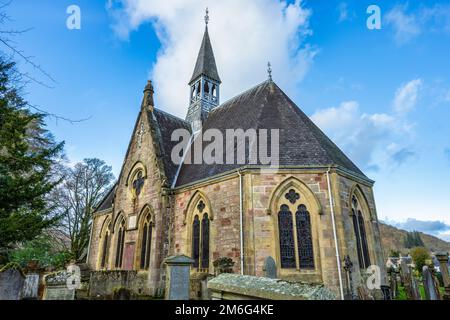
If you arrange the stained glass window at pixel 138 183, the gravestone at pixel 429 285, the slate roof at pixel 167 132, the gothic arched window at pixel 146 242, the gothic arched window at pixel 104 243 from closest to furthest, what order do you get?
the gravestone at pixel 429 285, the gothic arched window at pixel 146 242, the slate roof at pixel 167 132, the stained glass window at pixel 138 183, the gothic arched window at pixel 104 243

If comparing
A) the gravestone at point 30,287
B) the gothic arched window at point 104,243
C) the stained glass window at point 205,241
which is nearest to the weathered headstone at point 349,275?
the stained glass window at point 205,241

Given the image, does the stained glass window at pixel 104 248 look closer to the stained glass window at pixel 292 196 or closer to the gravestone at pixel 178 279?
the stained glass window at pixel 292 196

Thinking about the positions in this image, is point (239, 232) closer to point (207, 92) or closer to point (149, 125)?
point (149, 125)

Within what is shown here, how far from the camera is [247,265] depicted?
10.1 m

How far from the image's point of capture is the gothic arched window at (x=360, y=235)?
1145cm

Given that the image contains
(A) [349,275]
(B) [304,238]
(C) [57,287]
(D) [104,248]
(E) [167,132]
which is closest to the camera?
(C) [57,287]

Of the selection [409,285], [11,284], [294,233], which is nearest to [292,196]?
[294,233]

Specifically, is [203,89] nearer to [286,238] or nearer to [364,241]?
[286,238]

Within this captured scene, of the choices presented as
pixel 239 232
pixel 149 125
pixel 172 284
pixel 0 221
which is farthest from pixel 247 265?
pixel 149 125

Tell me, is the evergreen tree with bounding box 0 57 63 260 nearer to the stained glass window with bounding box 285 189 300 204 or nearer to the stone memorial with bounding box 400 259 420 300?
the stained glass window with bounding box 285 189 300 204

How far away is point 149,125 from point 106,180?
14856mm

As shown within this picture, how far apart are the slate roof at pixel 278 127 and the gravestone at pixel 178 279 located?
5.97 m

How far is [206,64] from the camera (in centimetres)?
2439

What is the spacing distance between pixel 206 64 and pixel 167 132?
9.59 metres
